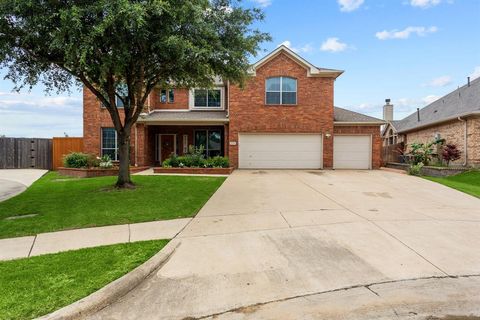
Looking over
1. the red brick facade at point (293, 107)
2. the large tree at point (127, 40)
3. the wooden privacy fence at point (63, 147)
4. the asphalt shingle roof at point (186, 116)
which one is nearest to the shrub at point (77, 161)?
the wooden privacy fence at point (63, 147)

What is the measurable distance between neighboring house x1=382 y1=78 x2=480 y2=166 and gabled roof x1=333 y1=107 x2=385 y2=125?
362cm

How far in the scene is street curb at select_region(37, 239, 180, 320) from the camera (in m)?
3.43

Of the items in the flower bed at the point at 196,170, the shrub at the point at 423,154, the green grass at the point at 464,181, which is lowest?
→ the green grass at the point at 464,181

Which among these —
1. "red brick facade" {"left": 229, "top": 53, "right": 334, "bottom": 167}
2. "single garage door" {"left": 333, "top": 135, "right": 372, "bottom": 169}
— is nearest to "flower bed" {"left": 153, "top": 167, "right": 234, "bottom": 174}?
"red brick facade" {"left": 229, "top": 53, "right": 334, "bottom": 167}

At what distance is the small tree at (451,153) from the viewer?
→ 17.2 metres

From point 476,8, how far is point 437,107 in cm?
1063

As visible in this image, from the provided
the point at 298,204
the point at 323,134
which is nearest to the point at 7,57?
the point at 298,204

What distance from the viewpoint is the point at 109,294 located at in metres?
3.86

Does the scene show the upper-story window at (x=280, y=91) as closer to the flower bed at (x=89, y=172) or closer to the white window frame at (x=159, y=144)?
the white window frame at (x=159, y=144)

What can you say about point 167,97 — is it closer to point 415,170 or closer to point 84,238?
point 415,170

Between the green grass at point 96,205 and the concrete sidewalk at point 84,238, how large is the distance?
406 mm

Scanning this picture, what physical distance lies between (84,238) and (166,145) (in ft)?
56.1

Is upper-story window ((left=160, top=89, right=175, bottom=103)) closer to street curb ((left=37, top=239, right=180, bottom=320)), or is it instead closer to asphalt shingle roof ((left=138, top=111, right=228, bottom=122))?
asphalt shingle roof ((left=138, top=111, right=228, bottom=122))

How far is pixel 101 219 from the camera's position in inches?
293
